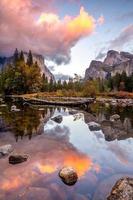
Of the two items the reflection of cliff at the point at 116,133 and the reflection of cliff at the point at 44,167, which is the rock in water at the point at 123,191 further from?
the reflection of cliff at the point at 116,133

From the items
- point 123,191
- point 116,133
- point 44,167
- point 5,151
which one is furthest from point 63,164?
point 116,133

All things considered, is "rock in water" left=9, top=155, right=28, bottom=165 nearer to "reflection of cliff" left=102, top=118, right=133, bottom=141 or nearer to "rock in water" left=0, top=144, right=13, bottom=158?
"rock in water" left=0, top=144, right=13, bottom=158

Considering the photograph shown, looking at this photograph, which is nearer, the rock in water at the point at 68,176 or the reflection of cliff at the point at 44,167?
the reflection of cliff at the point at 44,167

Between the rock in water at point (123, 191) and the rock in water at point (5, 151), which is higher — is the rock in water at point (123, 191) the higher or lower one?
the higher one

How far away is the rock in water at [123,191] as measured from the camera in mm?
6250

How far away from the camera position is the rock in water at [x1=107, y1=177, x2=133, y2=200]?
6.25 m

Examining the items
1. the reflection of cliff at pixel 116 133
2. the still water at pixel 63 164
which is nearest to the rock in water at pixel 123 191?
the still water at pixel 63 164

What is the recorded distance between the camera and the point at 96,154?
11.7 meters

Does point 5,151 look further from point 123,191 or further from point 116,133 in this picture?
point 116,133

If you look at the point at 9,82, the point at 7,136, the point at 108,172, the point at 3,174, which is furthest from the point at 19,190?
the point at 9,82

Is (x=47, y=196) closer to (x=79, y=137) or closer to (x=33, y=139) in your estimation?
(x=33, y=139)

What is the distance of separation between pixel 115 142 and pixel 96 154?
3070 mm

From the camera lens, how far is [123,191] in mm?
6418

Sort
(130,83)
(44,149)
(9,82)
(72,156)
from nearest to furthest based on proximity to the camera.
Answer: (72,156) → (44,149) → (9,82) → (130,83)
